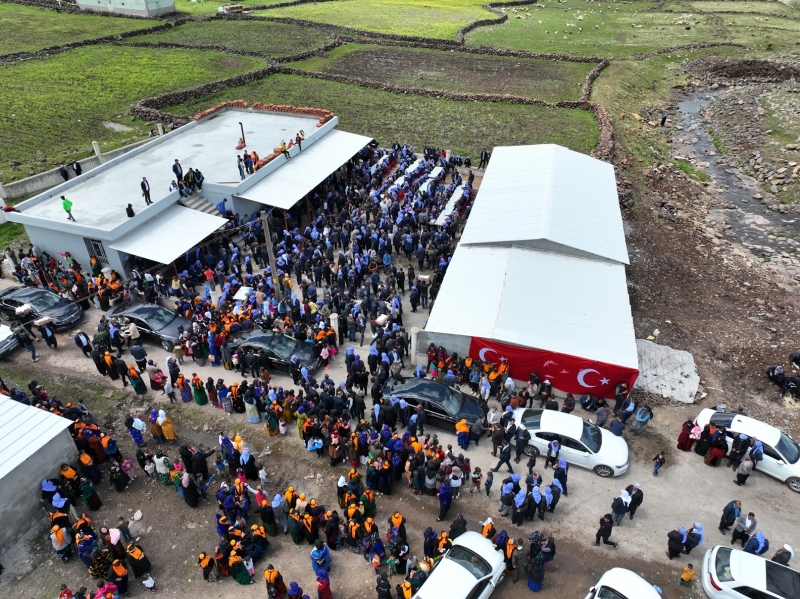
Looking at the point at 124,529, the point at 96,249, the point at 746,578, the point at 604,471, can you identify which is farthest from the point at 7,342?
the point at 746,578

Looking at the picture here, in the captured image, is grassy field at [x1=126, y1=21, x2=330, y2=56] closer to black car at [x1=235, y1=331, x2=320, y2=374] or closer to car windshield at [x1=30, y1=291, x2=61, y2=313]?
car windshield at [x1=30, y1=291, x2=61, y2=313]

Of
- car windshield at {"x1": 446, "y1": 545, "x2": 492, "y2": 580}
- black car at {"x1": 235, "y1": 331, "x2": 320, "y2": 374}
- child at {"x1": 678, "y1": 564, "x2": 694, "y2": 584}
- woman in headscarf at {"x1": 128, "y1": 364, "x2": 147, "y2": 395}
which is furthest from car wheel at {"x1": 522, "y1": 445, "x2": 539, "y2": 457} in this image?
woman in headscarf at {"x1": 128, "y1": 364, "x2": 147, "y2": 395}

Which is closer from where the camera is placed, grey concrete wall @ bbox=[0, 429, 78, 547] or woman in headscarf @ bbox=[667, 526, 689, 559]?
woman in headscarf @ bbox=[667, 526, 689, 559]

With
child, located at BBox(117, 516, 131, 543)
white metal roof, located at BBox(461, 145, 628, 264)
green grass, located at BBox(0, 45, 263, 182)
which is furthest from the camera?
green grass, located at BBox(0, 45, 263, 182)

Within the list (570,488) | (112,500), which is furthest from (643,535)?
(112,500)

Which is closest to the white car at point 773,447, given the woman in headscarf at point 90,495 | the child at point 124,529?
the child at point 124,529

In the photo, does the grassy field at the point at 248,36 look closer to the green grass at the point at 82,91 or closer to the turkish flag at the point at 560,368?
the green grass at the point at 82,91

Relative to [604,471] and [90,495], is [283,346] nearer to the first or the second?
[90,495]
